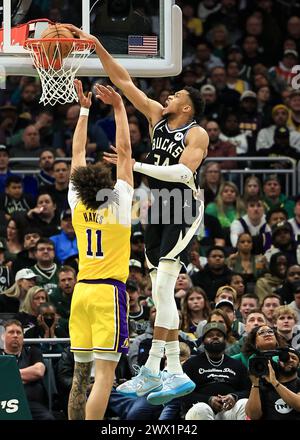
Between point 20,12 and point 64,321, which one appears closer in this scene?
point 20,12

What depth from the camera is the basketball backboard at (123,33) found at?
14.0 m

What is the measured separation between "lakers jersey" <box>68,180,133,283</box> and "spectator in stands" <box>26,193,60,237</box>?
572 cm

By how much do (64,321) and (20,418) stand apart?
3346mm

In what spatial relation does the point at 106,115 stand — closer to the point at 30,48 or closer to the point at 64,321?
the point at 64,321

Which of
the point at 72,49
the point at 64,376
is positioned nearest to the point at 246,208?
the point at 64,376

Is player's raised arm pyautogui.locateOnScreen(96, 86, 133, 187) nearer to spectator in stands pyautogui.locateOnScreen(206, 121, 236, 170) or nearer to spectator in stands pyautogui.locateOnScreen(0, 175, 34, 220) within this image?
spectator in stands pyautogui.locateOnScreen(0, 175, 34, 220)

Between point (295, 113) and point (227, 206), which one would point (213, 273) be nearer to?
point (227, 206)

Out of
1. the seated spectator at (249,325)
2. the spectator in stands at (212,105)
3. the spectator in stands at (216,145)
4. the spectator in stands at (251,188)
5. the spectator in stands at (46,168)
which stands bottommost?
the seated spectator at (249,325)

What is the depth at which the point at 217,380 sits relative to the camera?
1513 cm

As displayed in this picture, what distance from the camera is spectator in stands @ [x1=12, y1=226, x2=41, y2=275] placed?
59.3 ft

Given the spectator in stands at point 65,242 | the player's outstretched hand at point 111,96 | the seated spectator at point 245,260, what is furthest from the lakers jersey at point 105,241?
the seated spectator at point 245,260

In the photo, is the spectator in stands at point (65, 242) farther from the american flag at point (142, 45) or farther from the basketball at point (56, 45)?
the basketball at point (56, 45)

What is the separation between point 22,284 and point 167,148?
14.8 ft

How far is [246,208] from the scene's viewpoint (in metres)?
19.6
